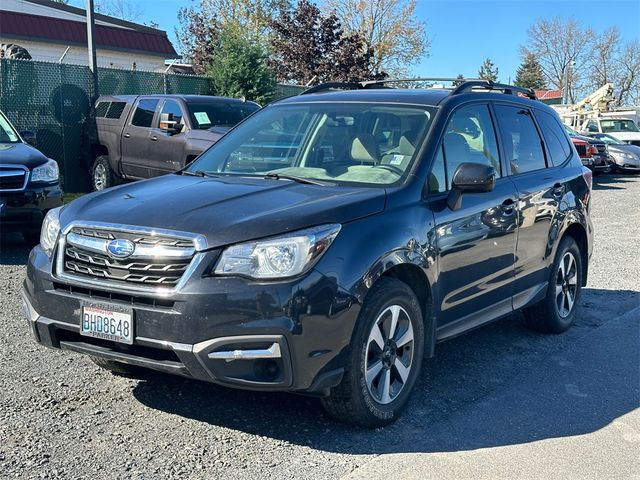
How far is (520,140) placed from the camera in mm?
5746

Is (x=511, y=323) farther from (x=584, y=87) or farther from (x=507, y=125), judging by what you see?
(x=584, y=87)

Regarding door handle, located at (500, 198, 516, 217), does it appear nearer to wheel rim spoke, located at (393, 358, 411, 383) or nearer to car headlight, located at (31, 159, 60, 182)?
wheel rim spoke, located at (393, 358, 411, 383)

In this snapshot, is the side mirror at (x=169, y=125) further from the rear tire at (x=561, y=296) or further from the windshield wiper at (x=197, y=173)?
the rear tire at (x=561, y=296)

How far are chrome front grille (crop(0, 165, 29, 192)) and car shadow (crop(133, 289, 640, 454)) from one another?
437cm

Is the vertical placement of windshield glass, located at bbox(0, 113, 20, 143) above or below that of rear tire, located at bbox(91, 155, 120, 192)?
above

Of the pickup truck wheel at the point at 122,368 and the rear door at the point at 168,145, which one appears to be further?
the rear door at the point at 168,145

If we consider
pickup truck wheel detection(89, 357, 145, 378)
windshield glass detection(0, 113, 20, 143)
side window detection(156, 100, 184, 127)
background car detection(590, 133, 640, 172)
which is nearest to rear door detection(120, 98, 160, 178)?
side window detection(156, 100, 184, 127)

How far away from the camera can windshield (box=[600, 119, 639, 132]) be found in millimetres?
28844

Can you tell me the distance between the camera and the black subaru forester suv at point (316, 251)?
355cm

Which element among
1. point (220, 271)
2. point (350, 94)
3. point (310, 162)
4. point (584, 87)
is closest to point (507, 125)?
point (350, 94)

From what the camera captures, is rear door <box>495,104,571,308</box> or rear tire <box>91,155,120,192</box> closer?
rear door <box>495,104,571,308</box>

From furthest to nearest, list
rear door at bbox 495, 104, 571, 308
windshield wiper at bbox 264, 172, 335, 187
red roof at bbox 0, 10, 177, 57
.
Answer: red roof at bbox 0, 10, 177, 57, rear door at bbox 495, 104, 571, 308, windshield wiper at bbox 264, 172, 335, 187

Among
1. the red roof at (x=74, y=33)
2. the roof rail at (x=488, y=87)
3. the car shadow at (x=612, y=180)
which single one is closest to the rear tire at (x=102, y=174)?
the roof rail at (x=488, y=87)

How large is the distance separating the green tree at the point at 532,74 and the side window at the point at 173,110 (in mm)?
64877
